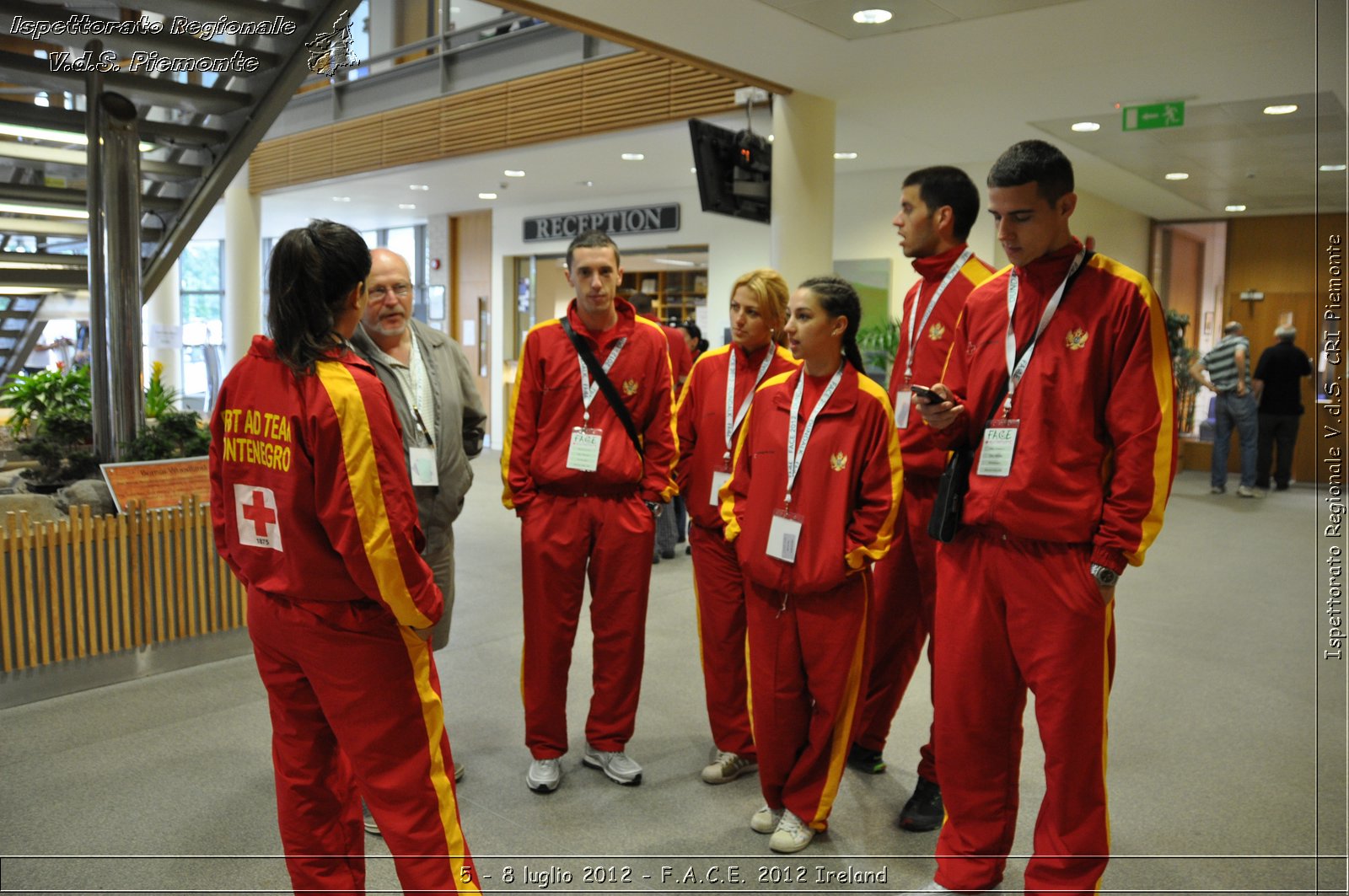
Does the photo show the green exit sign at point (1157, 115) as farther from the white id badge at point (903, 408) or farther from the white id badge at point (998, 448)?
the white id badge at point (998, 448)

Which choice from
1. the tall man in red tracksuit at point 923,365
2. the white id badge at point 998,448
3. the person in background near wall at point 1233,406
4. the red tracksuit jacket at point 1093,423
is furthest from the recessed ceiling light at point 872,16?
the person in background near wall at point 1233,406

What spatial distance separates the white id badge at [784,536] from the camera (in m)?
2.78

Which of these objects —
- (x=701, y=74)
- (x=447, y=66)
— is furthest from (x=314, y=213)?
(x=701, y=74)

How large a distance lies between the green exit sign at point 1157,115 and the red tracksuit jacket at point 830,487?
19.8 feet

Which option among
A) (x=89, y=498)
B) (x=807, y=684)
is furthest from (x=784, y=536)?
(x=89, y=498)

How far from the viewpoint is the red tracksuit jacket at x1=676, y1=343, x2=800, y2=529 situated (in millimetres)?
3383

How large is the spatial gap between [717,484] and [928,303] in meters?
0.91

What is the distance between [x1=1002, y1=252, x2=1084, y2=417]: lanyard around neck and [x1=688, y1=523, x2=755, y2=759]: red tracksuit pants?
4.06 feet

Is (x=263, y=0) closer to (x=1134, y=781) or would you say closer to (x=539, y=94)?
(x=539, y=94)

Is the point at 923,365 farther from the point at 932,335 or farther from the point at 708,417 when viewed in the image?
the point at 708,417

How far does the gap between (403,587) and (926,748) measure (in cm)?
187

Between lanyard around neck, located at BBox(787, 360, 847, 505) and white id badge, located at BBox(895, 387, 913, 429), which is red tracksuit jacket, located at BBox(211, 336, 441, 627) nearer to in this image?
lanyard around neck, located at BBox(787, 360, 847, 505)

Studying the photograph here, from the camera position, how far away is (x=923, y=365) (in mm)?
3107

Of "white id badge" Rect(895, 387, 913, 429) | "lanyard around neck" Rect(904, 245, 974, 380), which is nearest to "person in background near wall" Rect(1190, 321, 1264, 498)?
"lanyard around neck" Rect(904, 245, 974, 380)
